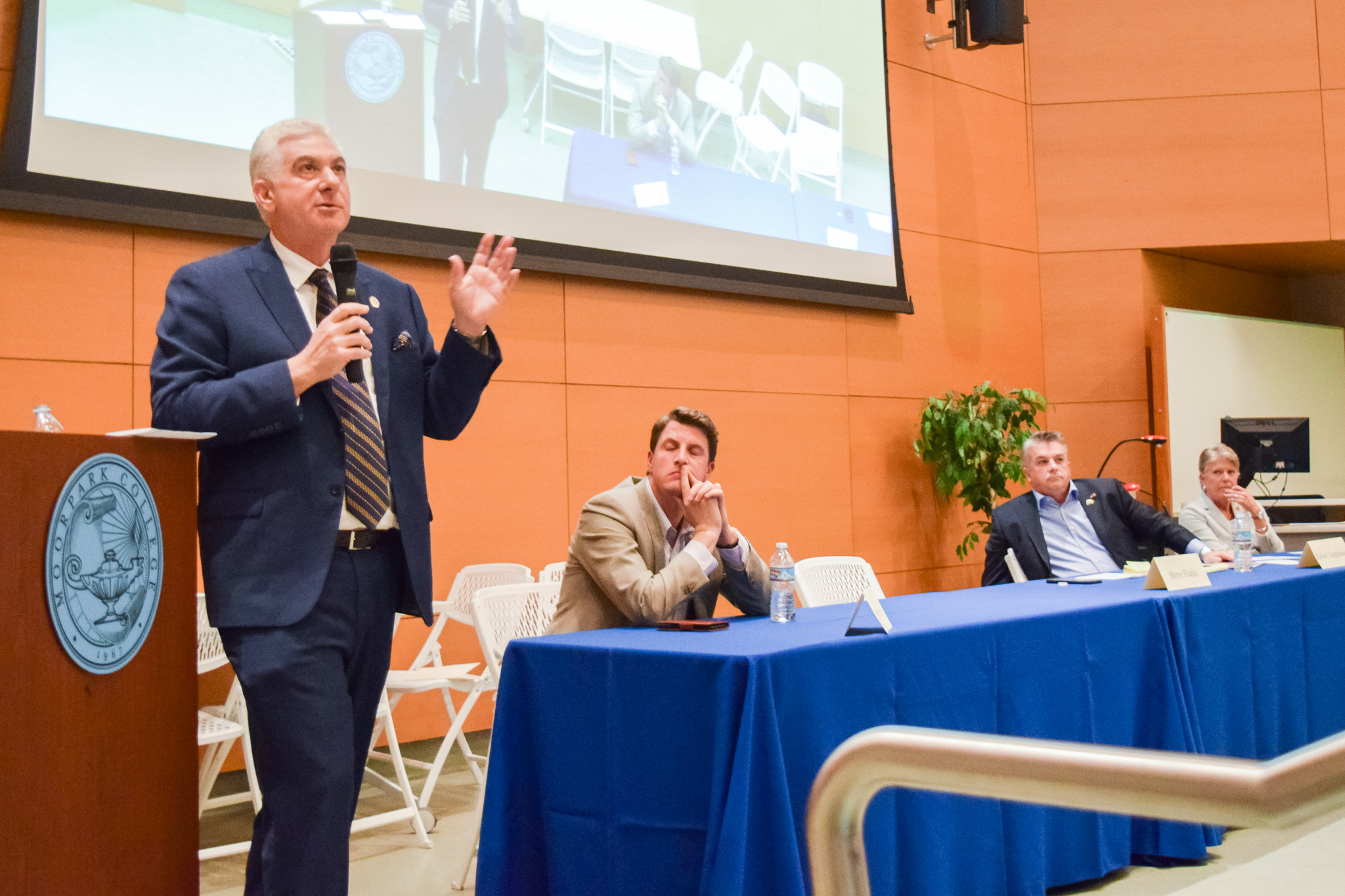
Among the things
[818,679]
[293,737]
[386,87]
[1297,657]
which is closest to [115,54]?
[386,87]

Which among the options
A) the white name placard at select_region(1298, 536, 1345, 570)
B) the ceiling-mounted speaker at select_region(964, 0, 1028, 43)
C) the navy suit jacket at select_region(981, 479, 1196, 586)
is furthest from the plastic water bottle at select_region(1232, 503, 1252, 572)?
the ceiling-mounted speaker at select_region(964, 0, 1028, 43)

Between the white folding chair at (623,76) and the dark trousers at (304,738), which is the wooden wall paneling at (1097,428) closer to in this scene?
the white folding chair at (623,76)

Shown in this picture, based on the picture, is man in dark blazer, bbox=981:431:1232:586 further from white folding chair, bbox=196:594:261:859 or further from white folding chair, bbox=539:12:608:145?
white folding chair, bbox=196:594:261:859

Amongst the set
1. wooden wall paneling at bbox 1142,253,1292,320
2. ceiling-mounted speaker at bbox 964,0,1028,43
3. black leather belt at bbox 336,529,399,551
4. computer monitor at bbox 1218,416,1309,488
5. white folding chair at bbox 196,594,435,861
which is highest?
ceiling-mounted speaker at bbox 964,0,1028,43

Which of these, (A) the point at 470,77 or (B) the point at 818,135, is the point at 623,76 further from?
(B) the point at 818,135

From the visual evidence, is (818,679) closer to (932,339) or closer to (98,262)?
(98,262)

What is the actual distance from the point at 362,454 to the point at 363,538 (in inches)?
5.7

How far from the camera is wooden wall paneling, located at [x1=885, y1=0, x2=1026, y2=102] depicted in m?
7.25

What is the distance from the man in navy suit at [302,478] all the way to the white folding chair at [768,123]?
4288 mm

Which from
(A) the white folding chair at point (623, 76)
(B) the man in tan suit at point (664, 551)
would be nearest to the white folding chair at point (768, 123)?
→ (A) the white folding chair at point (623, 76)

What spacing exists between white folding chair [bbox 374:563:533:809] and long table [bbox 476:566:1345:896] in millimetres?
1324

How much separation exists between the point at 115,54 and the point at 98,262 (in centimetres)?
75

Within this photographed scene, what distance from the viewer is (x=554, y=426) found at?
17.8 ft

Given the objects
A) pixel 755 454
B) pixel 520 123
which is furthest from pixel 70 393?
pixel 755 454
